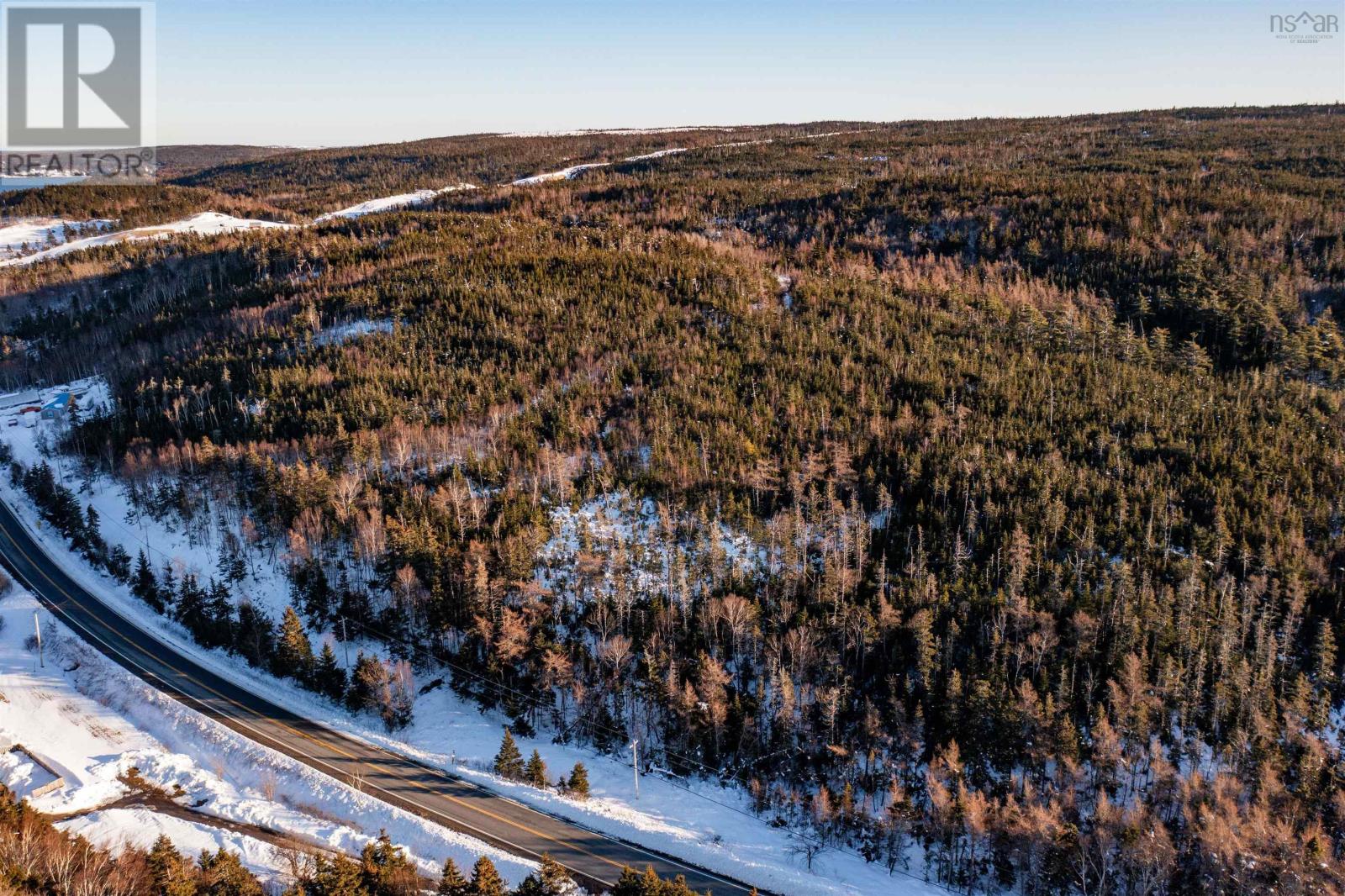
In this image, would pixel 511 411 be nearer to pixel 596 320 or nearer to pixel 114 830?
pixel 596 320

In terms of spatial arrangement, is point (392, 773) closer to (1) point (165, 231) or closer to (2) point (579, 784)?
(2) point (579, 784)

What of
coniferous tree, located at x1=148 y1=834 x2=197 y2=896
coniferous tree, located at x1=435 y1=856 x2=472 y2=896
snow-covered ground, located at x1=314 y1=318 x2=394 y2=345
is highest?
snow-covered ground, located at x1=314 y1=318 x2=394 y2=345

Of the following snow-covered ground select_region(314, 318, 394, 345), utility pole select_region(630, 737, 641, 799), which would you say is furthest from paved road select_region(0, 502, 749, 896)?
snow-covered ground select_region(314, 318, 394, 345)

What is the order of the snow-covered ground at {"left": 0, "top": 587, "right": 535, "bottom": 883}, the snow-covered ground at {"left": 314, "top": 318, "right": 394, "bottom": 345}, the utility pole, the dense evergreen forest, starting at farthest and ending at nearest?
the snow-covered ground at {"left": 314, "top": 318, "right": 394, "bottom": 345} < the utility pole < the dense evergreen forest < the snow-covered ground at {"left": 0, "top": 587, "right": 535, "bottom": 883}

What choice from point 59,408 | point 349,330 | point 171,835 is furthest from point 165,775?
point 59,408

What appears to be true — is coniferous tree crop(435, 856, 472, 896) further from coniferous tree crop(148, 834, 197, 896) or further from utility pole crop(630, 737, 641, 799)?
utility pole crop(630, 737, 641, 799)

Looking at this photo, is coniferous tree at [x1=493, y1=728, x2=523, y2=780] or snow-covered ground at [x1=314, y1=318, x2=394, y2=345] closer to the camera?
coniferous tree at [x1=493, y1=728, x2=523, y2=780]

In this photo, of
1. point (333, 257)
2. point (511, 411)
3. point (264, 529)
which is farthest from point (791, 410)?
point (333, 257)
